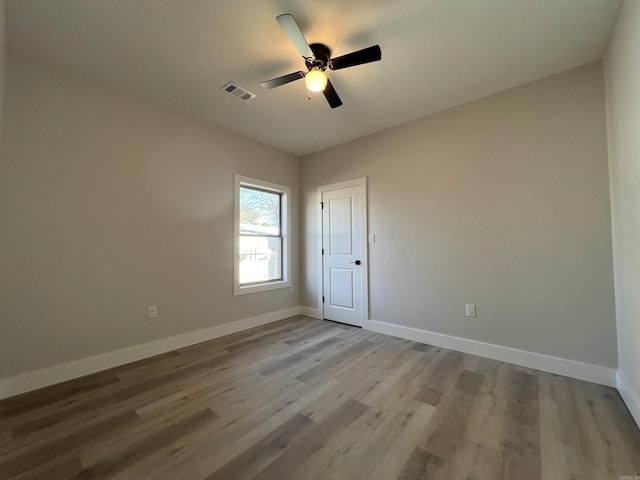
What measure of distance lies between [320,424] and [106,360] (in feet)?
7.15

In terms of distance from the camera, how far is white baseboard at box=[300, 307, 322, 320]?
4.17m

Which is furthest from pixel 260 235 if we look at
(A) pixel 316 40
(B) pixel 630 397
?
(B) pixel 630 397

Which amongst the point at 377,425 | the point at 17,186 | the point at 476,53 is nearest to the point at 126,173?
the point at 17,186

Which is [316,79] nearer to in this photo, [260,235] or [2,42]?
[2,42]

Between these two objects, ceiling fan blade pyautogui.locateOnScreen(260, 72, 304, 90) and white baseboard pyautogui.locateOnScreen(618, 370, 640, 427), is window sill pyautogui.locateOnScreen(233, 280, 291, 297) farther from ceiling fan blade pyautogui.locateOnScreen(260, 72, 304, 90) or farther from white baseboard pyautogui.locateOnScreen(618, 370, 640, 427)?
white baseboard pyautogui.locateOnScreen(618, 370, 640, 427)

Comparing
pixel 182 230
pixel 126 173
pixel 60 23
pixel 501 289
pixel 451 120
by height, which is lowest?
pixel 501 289

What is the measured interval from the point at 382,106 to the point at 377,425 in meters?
3.01

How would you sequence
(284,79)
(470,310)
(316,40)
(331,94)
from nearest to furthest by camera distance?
1. (316,40)
2. (284,79)
3. (331,94)
4. (470,310)

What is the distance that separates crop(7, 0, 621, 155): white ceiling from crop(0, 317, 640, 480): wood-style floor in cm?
274

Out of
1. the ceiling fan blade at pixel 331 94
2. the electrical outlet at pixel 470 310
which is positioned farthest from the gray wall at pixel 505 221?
the ceiling fan blade at pixel 331 94

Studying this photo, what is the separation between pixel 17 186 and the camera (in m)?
2.07

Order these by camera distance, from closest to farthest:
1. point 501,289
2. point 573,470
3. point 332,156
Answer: point 573,470 → point 501,289 → point 332,156

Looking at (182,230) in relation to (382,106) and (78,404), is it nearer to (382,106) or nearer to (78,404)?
(78,404)

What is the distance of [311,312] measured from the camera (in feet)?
14.0
